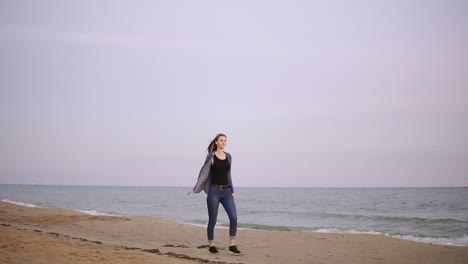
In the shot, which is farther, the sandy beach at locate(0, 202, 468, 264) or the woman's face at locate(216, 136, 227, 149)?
the woman's face at locate(216, 136, 227, 149)

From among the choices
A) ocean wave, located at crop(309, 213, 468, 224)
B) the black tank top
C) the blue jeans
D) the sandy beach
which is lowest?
ocean wave, located at crop(309, 213, 468, 224)

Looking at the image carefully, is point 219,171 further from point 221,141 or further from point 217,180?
point 221,141

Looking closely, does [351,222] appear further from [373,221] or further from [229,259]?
[229,259]

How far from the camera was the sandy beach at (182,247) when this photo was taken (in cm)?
647

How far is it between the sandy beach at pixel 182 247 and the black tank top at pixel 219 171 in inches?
54.9

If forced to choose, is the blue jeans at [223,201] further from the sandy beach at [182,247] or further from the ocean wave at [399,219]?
the ocean wave at [399,219]

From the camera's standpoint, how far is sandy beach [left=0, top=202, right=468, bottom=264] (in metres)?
6.47

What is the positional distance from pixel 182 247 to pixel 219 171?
218 cm

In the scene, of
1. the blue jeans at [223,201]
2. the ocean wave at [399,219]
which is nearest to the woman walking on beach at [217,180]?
the blue jeans at [223,201]

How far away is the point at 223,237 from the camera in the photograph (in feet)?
39.0

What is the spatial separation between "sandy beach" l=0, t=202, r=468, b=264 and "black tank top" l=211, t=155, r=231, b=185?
4.58 feet

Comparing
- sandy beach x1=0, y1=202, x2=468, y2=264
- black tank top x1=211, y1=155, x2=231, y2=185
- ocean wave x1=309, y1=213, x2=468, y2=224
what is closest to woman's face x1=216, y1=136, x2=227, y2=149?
black tank top x1=211, y1=155, x2=231, y2=185

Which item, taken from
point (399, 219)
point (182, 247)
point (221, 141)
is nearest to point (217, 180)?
point (221, 141)

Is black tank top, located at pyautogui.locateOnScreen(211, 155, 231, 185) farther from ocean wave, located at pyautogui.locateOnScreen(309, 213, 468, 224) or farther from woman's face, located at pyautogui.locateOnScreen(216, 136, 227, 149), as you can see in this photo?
ocean wave, located at pyautogui.locateOnScreen(309, 213, 468, 224)
